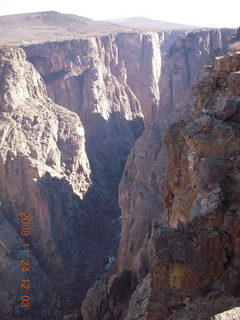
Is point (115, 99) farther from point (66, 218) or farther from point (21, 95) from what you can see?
point (66, 218)

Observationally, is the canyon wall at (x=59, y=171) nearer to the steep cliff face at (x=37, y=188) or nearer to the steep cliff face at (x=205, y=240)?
the steep cliff face at (x=37, y=188)

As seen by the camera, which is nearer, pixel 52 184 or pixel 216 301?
pixel 216 301

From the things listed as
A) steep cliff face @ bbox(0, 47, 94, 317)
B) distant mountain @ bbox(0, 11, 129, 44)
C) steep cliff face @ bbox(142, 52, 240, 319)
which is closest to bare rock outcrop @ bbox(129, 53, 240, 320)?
steep cliff face @ bbox(142, 52, 240, 319)

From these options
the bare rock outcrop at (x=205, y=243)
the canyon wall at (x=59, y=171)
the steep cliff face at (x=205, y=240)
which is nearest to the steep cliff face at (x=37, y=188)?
the canyon wall at (x=59, y=171)

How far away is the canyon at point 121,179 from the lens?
335 inches

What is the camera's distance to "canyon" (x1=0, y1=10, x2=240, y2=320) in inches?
335

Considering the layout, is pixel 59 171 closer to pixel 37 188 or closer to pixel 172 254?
pixel 37 188

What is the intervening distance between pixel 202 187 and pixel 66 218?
24.4 meters

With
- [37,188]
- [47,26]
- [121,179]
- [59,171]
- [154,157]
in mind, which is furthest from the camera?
[47,26]

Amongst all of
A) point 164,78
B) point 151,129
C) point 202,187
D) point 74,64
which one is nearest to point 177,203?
point 202,187

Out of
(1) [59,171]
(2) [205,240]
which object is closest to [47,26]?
(1) [59,171]

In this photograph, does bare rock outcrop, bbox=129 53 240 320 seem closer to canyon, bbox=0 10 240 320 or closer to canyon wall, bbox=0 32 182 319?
canyon, bbox=0 10 240 320

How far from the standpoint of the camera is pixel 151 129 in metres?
37.6

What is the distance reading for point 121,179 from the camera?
36.1 m
